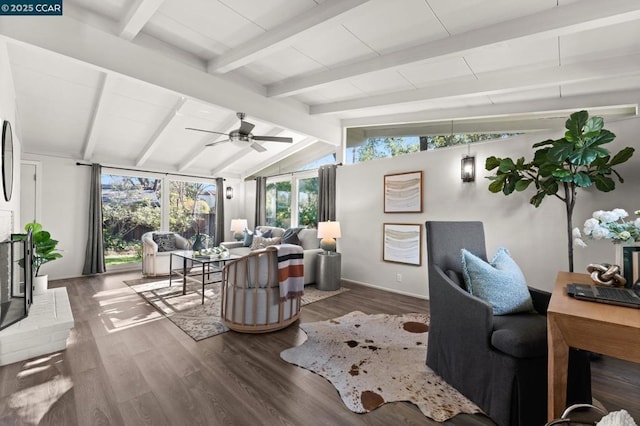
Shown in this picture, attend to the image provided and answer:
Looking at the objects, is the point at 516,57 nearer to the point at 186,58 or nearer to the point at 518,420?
the point at 518,420

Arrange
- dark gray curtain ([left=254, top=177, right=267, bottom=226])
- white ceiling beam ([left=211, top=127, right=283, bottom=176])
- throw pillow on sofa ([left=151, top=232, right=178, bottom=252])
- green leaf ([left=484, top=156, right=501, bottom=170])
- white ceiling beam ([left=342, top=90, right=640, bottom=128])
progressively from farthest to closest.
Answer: dark gray curtain ([left=254, top=177, right=267, bottom=226]) → white ceiling beam ([left=211, top=127, right=283, bottom=176]) → throw pillow on sofa ([left=151, top=232, right=178, bottom=252]) → white ceiling beam ([left=342, top=90, right=640, bottom=128]) → green leaf ([left=484, top=156, right=501, bottom=170])

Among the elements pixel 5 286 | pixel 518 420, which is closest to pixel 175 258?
pixel 5 286

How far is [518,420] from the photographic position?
160 cm

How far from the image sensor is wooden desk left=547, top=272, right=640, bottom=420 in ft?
3.36

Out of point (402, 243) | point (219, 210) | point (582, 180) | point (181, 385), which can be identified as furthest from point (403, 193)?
point (219, 210)

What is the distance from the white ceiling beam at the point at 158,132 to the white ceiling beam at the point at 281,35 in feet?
3.43

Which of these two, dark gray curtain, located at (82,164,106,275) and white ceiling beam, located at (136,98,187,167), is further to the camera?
dark gray curtain, located at (82,164,106,275)

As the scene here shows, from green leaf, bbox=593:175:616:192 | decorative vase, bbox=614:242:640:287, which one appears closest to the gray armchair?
decorative vase, bbox=614:242:640:287

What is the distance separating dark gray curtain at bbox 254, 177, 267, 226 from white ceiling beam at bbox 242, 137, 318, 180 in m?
0.41

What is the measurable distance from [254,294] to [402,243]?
2558mm

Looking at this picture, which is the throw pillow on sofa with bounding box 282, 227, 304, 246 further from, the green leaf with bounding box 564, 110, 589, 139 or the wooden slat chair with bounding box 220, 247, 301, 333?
the green leaf with bounding box 564, 110, 589, 139

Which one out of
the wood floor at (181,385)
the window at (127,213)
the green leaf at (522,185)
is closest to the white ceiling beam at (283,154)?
the window at (127,213)

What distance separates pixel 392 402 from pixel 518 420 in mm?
708

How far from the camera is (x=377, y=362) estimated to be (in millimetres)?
2412
